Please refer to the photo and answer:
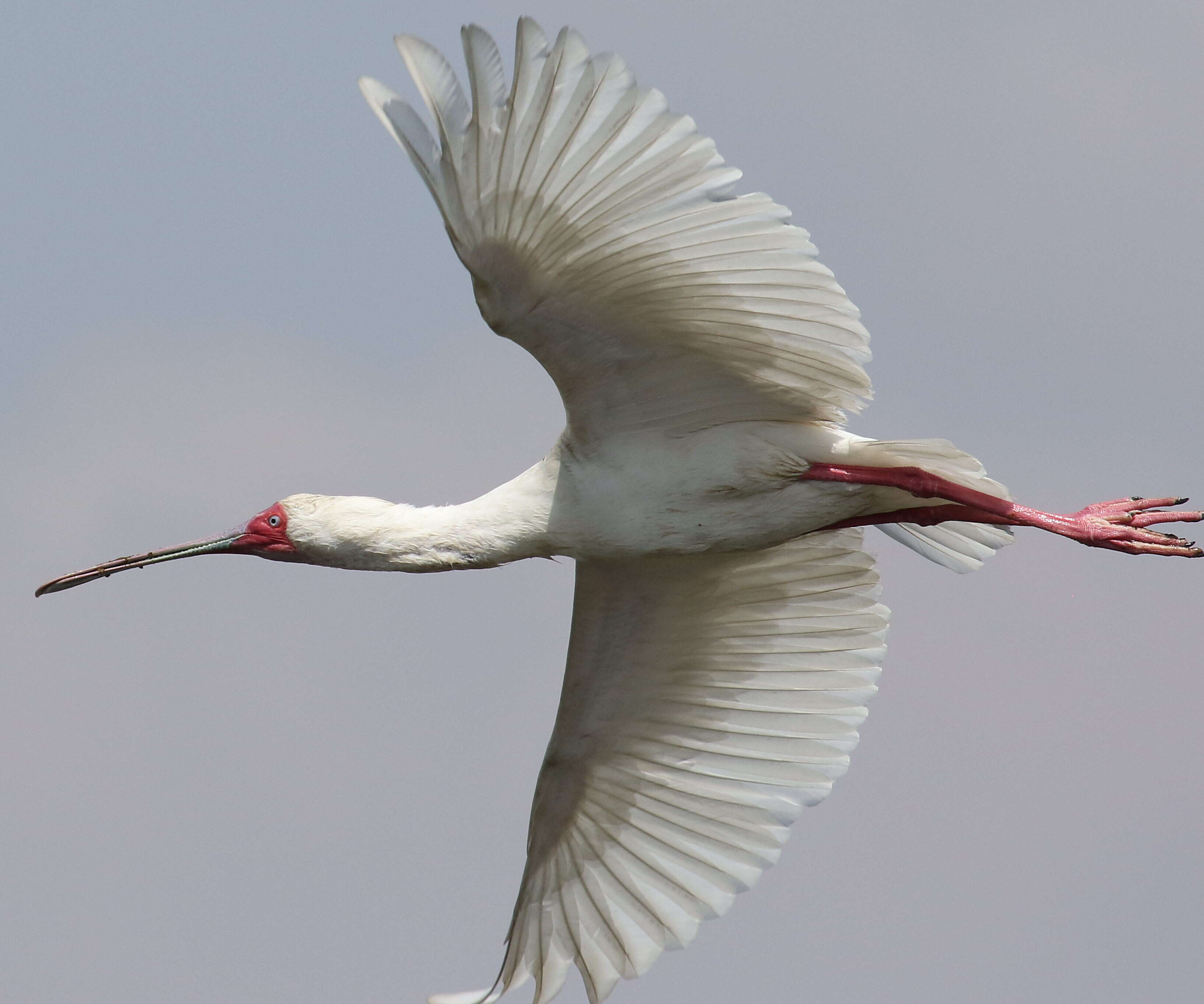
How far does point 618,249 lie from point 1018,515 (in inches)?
111

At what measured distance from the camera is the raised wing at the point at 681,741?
9.61m

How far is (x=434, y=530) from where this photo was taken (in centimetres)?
873

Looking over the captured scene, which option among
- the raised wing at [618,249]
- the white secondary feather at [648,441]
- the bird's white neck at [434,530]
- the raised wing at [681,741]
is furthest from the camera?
the raised wing at [681,741]

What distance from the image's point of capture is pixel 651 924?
31.6ft

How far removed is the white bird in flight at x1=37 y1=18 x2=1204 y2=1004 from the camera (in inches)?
277

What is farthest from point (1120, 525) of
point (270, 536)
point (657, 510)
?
point (270, 536)

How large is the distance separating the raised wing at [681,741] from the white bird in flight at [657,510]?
0.6 inches

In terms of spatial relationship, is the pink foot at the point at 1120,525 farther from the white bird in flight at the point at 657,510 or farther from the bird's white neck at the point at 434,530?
the bird's white neck at the point at 434,530

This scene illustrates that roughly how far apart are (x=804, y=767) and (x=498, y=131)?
14.2ft

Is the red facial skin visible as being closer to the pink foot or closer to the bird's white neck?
the bird's white neck

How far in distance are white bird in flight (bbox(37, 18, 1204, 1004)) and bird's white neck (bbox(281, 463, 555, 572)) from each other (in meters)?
0.01

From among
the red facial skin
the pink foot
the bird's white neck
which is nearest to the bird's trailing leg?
the pink foot

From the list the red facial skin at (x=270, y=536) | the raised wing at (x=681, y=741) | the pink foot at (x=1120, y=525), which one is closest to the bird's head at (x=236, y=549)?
the red facial skin at (x=270, y=536)

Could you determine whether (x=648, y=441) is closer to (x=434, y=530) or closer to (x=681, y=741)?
(x=434, y=530)
